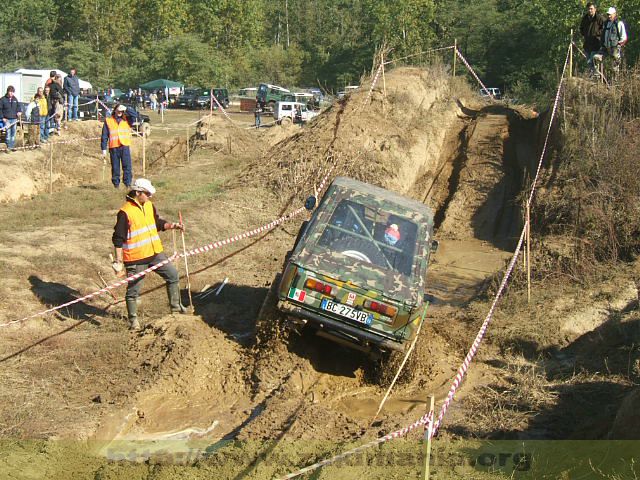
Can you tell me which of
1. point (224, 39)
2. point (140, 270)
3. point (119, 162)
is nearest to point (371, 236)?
point (140, 270)

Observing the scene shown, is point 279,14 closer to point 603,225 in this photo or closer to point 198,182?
point 198,182

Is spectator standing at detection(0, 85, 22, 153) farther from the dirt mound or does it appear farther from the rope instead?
the rope

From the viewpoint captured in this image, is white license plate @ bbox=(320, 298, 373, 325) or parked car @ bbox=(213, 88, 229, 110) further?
parked car @ bbox=(213, 88, 229, 110)

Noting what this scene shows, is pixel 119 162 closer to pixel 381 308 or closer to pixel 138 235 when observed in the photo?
pixel 138 235

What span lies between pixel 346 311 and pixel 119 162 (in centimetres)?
988

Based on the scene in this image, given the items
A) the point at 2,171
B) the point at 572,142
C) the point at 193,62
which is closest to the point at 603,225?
the point at 572,142

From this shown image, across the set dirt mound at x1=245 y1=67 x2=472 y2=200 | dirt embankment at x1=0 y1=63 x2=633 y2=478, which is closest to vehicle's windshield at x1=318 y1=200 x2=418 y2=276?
dirt embankment at x1=0 y1=63 x2=633 y2=478

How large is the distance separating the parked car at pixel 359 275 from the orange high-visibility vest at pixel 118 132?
805 cm

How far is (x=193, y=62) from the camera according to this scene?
7112 cm

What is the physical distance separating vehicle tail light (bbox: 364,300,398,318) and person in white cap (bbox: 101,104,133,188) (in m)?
9.33

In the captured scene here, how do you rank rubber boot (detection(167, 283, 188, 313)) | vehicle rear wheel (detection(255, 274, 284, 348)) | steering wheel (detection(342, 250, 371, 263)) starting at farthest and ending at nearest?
rubber boot (detection(167, 283, 188, 313)) → vehicle rear wheel (detection(255, 274, 284, 348)) → steering wheel (detection(342, 250, 371, 263))

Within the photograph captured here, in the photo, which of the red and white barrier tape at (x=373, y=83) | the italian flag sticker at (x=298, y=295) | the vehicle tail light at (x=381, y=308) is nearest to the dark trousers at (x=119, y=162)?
the red and white barrier tape at (x=373, y=83)

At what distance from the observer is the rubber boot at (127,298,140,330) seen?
30.0ft

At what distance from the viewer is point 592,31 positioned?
1716 centimetres
